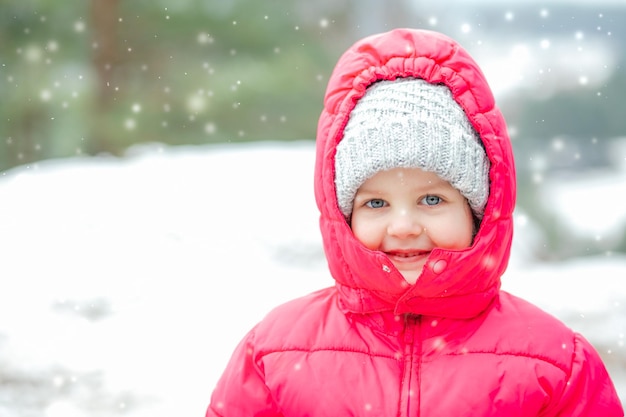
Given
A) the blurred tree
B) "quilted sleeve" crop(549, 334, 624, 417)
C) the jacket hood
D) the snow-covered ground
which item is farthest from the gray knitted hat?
the blurred tree

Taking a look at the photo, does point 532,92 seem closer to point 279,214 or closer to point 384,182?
point 279,214

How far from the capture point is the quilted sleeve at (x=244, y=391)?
1.95 m

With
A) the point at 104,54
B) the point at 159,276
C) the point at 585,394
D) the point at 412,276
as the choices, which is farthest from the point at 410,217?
the point at 104,54

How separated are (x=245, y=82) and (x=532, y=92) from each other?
2558 mm

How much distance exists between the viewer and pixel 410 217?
1.85 meters

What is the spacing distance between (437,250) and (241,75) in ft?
18.8

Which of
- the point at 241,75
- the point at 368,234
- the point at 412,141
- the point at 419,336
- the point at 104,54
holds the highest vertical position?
the point at 104,54

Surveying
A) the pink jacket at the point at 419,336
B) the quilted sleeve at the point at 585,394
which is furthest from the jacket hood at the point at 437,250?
the quilted sleeve at the point at 585,394

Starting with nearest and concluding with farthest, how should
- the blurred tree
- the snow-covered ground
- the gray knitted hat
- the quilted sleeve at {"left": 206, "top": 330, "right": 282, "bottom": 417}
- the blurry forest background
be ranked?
the gray knitted hat, the quilted sleeve at {"left": 206, "top": 330, "right": 282, "bottom": 417}, the snow-covered ground, the blurry forest background, the blurred tree

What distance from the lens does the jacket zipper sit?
184cm

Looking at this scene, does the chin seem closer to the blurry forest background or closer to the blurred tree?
the blurry forest background

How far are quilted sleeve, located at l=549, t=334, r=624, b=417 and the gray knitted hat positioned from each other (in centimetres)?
42

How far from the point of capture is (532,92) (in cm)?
723

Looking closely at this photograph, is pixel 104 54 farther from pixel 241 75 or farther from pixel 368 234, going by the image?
pixel 368 234
